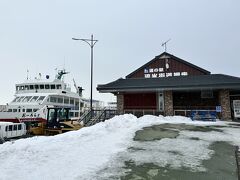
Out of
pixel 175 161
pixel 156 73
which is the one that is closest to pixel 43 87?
pixel 156 73

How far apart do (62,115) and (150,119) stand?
7431mm

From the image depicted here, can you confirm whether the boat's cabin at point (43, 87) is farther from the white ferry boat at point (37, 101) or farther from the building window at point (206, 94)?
the building window at point (206, 94)

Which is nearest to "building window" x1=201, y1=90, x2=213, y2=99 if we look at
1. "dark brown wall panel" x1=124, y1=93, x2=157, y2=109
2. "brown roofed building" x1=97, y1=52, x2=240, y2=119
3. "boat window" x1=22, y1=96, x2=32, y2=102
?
"brown roofed building" x1=97, y1=52, x2=240, y2=119

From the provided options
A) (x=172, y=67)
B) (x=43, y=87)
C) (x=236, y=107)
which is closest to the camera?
(x=236, y=107)

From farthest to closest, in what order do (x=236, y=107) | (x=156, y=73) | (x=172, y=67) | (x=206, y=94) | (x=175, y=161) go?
(x=156, y=73), (x=172, y=67), (x=206, y=94), (x=236, y=107), (x=175, y=161)

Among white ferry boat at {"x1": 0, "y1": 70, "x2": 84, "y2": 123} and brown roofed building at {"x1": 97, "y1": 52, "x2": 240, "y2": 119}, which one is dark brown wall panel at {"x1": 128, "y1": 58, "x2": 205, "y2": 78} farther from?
white ferry boat at {"x1": 0, "y1": 70, "x2": 84, "y2": 123}

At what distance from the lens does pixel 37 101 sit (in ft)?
73.4

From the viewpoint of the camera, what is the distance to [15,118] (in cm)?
1759

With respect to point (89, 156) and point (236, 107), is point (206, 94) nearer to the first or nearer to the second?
point (236, 107)

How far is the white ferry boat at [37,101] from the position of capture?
722 inches

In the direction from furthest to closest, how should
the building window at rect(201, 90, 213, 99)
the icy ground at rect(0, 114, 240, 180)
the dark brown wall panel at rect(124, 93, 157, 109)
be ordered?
the dark brown wall panel at rect(124, 93, 157, 109) → the building window at rect(201, 90, 213, 99) → the icy ground at rect(0, 114, 240, 180)

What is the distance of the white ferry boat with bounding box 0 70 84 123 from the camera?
18.3m

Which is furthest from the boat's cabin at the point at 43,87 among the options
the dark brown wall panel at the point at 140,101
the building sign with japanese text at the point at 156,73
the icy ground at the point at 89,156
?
the icy ground at the point at 89,156

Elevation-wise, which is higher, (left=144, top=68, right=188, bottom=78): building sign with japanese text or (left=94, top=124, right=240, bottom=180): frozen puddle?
(left=144, top=68, right=188, bottom=78): building sign with japanese text
